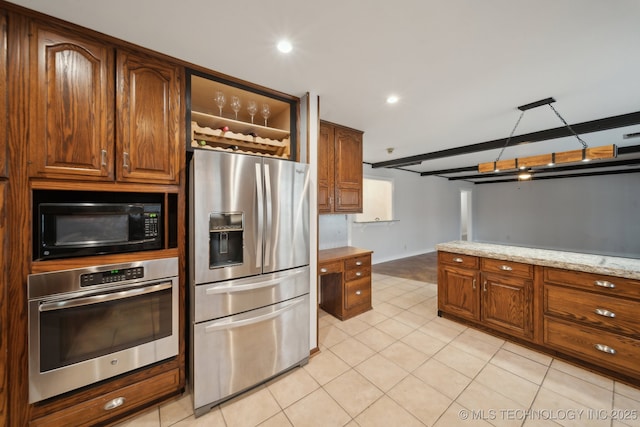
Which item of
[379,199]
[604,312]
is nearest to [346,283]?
[604,312]

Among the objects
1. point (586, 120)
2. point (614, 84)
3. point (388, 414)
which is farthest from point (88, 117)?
point (586, 120)

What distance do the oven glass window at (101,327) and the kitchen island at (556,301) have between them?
118 inches

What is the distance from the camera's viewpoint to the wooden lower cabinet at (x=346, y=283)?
2842 millimetres

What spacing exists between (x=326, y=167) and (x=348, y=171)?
14.7 inches

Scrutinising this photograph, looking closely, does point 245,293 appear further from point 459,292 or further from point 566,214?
point 566,214

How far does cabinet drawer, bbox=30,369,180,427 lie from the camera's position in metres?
1.34

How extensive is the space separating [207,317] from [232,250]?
0.48 m

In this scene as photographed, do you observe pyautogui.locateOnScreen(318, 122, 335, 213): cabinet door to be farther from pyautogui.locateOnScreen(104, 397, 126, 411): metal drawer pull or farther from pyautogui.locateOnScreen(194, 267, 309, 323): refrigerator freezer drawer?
pyautogui.locateOnScreen(104, 397, 126, 411): metal drawer pull

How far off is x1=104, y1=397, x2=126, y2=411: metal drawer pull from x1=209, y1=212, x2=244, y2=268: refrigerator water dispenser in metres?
0.98

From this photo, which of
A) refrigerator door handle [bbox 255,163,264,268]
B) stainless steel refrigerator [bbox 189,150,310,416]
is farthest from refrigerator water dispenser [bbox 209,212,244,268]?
refrigerator door handle [bbox 255,163,264,268]

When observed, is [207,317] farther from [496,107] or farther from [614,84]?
[614,84]

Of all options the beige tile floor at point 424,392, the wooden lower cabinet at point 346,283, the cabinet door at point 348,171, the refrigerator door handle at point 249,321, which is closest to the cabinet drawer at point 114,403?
the beige tile floor at point 424,392

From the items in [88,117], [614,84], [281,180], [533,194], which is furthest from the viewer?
[533,194]

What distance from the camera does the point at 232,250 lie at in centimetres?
174
